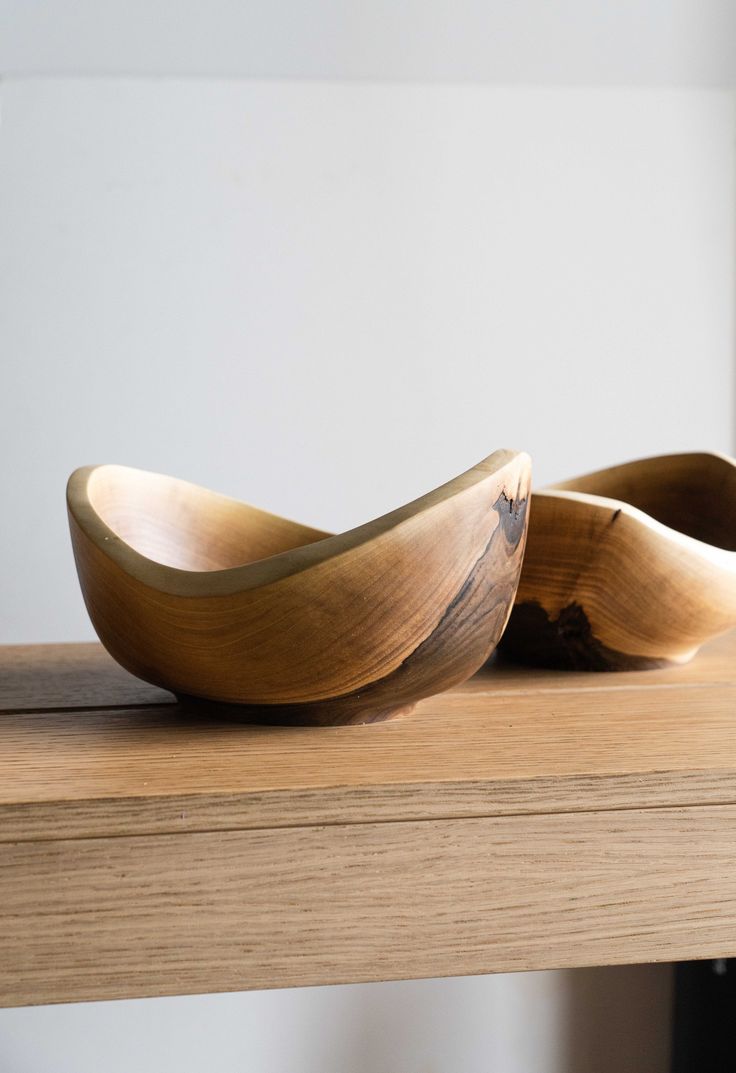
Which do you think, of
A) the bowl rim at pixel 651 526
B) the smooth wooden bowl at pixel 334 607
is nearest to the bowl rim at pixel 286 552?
the smooth wooden bowl at pixel 334 607

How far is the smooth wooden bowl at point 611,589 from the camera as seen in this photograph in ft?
1.79

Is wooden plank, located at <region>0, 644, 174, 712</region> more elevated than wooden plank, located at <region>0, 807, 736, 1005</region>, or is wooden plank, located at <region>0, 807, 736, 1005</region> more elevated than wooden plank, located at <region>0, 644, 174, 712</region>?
wooden plank, located at <region>0, 644, 174, 712</region>

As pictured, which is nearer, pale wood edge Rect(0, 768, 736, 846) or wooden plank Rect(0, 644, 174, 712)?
pale wood edge Rect(0, 768, 736, 846)

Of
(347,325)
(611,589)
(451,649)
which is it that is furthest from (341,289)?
(451,649)

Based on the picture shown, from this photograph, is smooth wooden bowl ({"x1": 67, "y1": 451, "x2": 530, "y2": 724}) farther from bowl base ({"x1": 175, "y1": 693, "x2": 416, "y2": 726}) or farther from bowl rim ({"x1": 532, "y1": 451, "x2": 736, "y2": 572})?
bowl rim ({"x1": 532, "y1": 451, "x2": 736, "y2": 572})

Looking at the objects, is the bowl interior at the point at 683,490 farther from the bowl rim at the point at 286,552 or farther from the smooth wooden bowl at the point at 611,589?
the bowl rim at the point at 286,552

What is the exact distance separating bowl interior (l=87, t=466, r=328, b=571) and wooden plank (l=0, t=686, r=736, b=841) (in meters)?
0.11

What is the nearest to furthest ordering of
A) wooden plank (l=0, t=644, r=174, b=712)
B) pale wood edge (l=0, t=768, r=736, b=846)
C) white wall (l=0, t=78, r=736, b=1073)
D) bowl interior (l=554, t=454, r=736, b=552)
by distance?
pale wood edge (l=0, t=768, r=736, b=846) < wooden plank (l=0, t=644, r=174, b=712) < bowl interior (l=554, t=454, r=736, b=552) < white wall (l=0, t=78, r=736, b=1073)

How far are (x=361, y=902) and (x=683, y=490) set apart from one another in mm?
440

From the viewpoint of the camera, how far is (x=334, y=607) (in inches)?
16.0

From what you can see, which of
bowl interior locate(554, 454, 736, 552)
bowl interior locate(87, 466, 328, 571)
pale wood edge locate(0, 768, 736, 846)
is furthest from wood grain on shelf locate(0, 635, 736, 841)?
bowl interior locate(554, 454, 736, 552)

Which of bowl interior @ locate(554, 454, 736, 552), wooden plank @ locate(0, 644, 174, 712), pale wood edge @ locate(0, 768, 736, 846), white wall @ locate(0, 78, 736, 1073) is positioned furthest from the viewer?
Result: white wall @ locate(0, 78, 736, 1073)

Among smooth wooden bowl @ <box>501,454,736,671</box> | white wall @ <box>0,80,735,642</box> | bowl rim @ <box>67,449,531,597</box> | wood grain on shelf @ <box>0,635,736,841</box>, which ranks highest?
white wall @ <box>0,80,735,642</box>

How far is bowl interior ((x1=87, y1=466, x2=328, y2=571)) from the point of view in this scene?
0.54m
